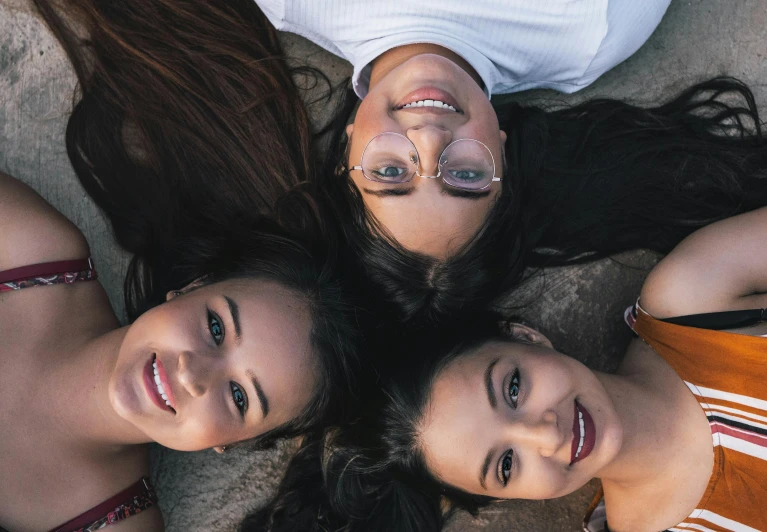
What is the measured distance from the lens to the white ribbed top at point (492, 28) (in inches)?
106

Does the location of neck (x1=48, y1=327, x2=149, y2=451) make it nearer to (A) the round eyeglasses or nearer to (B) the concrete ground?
(B) the concrete ground

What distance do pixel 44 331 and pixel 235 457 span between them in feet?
3.59

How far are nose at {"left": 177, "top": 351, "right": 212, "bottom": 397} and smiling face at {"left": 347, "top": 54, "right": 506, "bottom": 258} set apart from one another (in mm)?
A: 873

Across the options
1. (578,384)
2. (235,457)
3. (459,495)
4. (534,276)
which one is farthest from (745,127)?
(235,457)

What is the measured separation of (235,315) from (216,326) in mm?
106

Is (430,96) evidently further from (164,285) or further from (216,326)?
(164,285)

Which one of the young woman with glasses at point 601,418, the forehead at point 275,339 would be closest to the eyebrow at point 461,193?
the young woman with glasses at point 601,418

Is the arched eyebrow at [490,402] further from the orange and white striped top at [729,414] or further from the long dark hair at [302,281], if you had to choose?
the orange and white striped top at [729,414]

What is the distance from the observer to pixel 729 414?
2.57 metres

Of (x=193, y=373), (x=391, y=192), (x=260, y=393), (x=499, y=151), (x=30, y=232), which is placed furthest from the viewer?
(x=30, y=232)

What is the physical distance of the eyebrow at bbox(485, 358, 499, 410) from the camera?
228cm

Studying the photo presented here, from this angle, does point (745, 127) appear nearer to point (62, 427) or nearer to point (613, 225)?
point (613, 225)

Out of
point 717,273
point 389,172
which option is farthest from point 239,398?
point 717,273

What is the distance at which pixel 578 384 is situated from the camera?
2.33m
